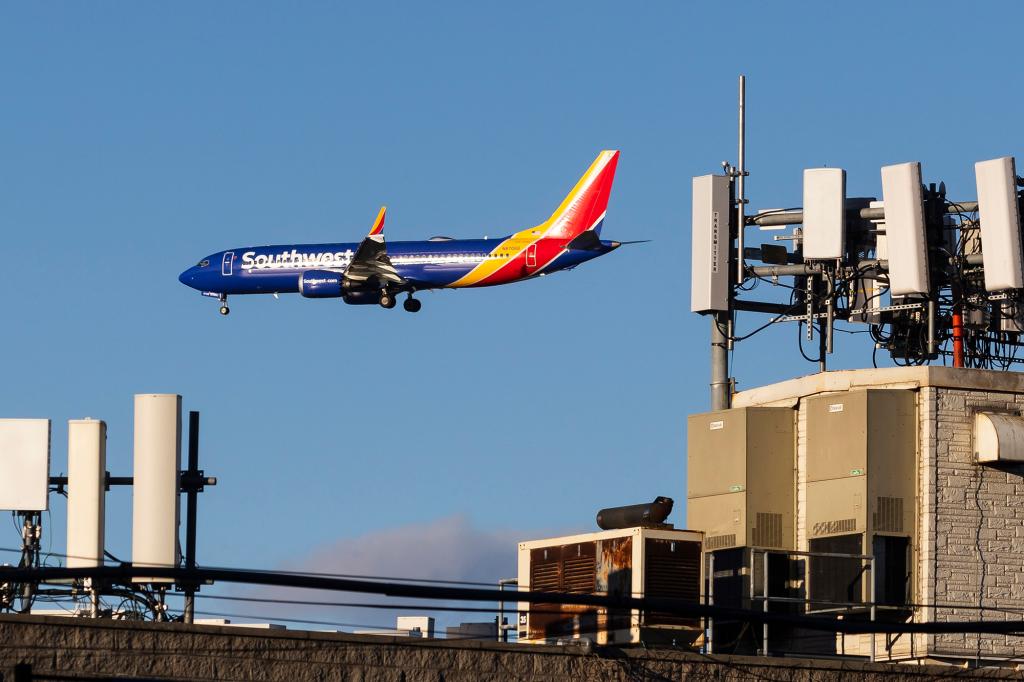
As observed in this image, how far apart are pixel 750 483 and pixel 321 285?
48.8 metres

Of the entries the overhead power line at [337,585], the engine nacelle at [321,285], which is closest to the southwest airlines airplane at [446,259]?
the engine nacelle at [321,285]

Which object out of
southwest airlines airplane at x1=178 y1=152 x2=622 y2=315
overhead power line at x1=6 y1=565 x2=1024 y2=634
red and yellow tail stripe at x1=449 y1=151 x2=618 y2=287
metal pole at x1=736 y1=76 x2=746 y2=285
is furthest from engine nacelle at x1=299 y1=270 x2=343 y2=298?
overhead power line at x1=6 y1=565 x2=1024 y2=634

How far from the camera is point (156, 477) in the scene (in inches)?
1156

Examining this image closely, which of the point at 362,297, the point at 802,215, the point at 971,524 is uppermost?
the point at 362,297

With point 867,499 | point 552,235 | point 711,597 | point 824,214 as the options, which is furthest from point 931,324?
point 552,235

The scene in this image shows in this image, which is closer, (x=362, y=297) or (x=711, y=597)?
(x=711, y=597)

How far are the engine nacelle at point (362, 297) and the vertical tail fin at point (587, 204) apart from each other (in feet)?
25.2

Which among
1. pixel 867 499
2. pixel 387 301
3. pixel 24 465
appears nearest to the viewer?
pixel 867 499

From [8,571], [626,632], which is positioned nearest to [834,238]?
[626,632]

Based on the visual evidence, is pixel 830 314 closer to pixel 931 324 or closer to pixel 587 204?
pixel 931 324

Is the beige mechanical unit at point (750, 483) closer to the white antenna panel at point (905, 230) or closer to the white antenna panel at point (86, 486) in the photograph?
the white antenna panel at point (905, 230)

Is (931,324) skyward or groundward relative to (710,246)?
groundward

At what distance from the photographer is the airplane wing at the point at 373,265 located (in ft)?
256

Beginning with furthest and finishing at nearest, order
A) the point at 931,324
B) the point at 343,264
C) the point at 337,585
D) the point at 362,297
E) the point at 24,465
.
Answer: the point at 343,264 → the point at 362,297 → the point at 931,324 → the point at 24,465 → the point at 337,585
